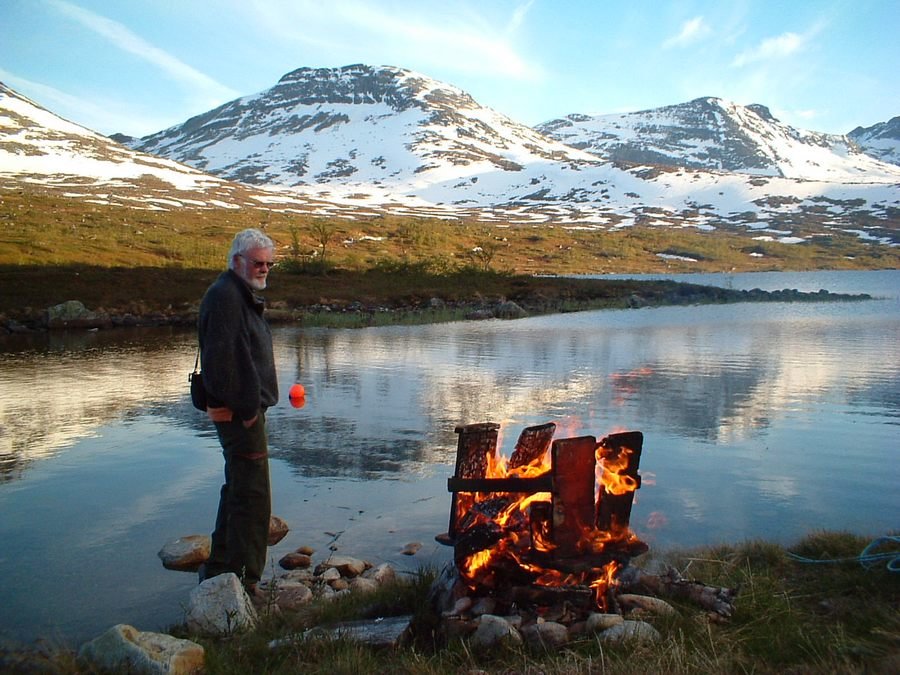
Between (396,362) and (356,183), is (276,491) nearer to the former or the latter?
(396,362)

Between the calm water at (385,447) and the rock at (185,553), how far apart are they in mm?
122

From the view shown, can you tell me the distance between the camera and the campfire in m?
4.27

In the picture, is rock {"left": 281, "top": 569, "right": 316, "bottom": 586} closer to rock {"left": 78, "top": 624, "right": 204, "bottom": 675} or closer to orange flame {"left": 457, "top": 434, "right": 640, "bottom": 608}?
orange flame {"left": 457, "top": 434, "right": 640, "bottom": 608}

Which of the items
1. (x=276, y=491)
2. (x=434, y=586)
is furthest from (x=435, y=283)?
(x=434, y=586)

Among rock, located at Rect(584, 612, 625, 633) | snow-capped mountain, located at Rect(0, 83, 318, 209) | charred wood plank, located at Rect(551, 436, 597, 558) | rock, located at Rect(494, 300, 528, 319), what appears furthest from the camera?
snow-capped mountain, located at Rect(0, 83, 318, 209)

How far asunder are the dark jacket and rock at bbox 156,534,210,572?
1.46m

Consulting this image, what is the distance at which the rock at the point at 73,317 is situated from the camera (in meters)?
24.8

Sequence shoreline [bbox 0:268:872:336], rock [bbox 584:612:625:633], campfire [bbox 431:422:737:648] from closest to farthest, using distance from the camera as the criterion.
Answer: rock [bbox 584:612:625:633] → campfire [bbox 431:422:737:648] → shoreline [bbox 0:268:872:336]

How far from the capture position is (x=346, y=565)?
5.33 metres

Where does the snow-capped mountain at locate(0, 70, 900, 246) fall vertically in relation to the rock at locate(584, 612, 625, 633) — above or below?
above

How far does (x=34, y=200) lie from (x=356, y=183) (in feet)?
398

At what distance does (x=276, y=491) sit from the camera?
24.1 feet

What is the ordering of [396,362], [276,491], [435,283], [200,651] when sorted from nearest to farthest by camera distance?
[200,651] → [276,491] → [396,362] → [435,283]

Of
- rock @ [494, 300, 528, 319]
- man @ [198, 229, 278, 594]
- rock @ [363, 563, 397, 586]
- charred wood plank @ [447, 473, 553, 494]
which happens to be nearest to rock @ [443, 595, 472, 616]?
charred wood plank @ [447, 473, 553, 494]
